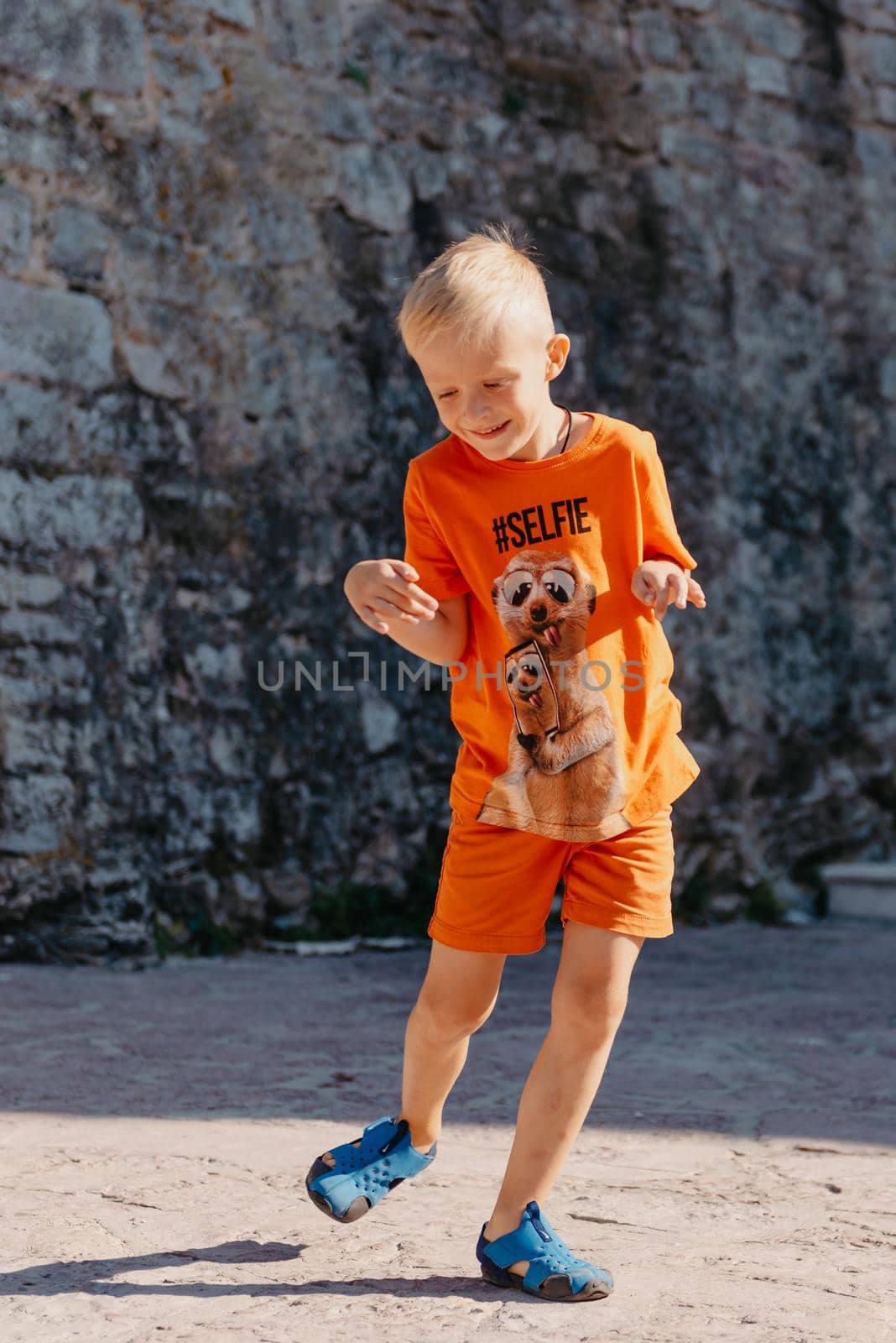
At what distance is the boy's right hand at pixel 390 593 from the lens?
178 centimetres

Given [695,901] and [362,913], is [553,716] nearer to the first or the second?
[362,913]

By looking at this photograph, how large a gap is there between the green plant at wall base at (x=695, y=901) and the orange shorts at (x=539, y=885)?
3132mm

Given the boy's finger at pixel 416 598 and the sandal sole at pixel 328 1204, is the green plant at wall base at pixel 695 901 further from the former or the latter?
the boy's finger at pixel 416 598

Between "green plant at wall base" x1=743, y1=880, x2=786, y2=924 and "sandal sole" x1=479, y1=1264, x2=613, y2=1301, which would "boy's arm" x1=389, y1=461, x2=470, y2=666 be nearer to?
"sandal sole" x1=479, y1=1264, x2=613, y2=1301

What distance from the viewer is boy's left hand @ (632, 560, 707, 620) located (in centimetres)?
178

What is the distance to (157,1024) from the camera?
3.09 meters

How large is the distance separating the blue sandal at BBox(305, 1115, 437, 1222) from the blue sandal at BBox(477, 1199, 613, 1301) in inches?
6.3

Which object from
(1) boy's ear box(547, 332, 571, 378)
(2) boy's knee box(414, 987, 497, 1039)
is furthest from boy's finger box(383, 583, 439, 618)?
(2) boy's knee box(414, 987, 497, 1039)

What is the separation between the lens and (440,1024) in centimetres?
184

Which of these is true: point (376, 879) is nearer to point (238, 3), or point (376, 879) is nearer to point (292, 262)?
point (292, 262)

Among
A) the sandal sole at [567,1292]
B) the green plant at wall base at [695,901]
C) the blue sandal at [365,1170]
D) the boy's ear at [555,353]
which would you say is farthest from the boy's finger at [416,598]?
the green plant at wall base at [695,901]

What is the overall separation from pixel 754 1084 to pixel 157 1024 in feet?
4.15

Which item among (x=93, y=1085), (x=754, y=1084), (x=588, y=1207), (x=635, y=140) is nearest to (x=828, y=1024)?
(x=754, y=1084)

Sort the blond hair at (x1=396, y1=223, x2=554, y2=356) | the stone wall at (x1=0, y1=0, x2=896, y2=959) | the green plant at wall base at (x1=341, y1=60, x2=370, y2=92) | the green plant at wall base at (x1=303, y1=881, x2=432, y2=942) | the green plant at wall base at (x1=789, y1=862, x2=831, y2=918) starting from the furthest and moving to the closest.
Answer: the green plant at wall base at (x1=789, y1=862, x2=831, y2=918) → the green plant at wall base at (x1=341, y1=60, x2=370, y2=92) → the green plant at wall base at (x1=303, y1=881, x2=432, y2=942) → the stone wall at (x1=0, y1=0, x2=896, y2=959) → the blond hair at (x1=396, y1=223, x2=554, y2=356)
